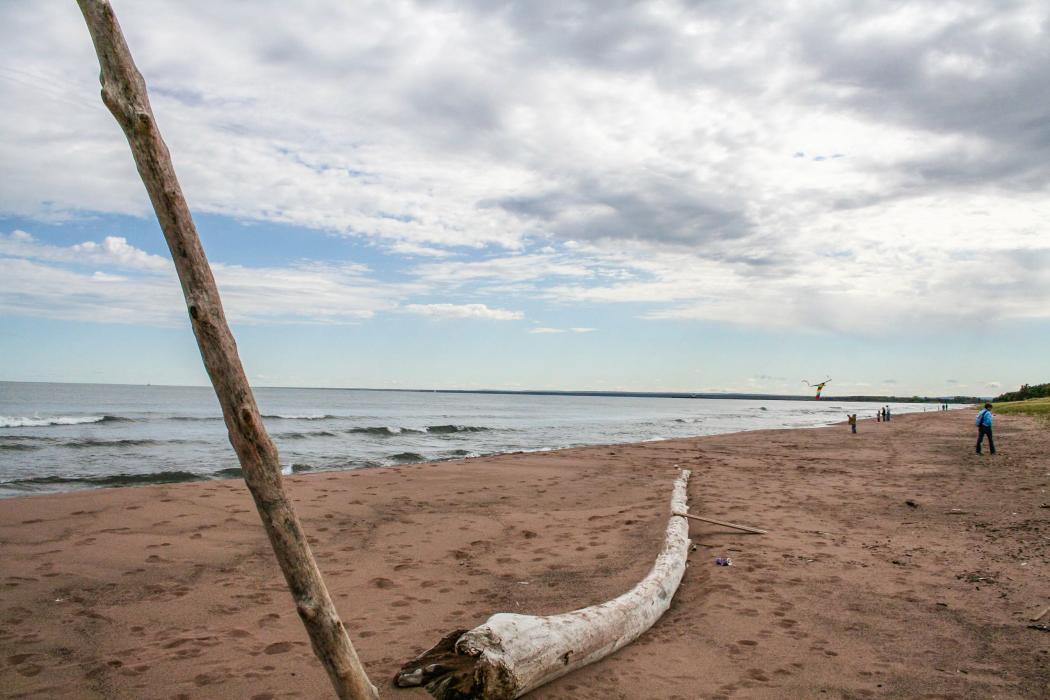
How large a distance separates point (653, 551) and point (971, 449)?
18006 millimetres

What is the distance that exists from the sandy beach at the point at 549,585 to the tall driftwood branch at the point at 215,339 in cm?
125

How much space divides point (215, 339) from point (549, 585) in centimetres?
458

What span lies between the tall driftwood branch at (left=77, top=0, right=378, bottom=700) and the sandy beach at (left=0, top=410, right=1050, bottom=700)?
A: 1.25 meters

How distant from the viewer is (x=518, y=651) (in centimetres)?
384

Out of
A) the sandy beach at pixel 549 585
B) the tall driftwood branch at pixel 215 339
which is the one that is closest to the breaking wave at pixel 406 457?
the sandy beach at pixel 549 585

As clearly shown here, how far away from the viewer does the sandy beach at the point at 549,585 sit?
14.0 ft

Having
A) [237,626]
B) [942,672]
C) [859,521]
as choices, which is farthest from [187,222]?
[859,521]

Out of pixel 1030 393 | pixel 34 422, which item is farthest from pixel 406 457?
pixel 1030 393

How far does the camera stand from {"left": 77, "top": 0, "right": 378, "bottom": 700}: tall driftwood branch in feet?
8.80

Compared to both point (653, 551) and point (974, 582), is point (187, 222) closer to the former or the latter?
point (653, 551)

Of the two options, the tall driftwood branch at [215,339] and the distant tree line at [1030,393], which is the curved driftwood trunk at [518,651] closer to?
the tall driftwood branch at [215,339]

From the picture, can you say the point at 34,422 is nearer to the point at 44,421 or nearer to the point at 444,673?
the point at 44,421

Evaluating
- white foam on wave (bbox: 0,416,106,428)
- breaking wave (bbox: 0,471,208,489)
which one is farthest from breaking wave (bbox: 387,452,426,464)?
white foam on wave (bbox: 0,416,106,428)

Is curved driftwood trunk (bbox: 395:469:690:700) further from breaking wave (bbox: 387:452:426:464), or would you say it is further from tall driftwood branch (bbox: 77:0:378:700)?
breaking wave (bbox: 387:452:426:464)
